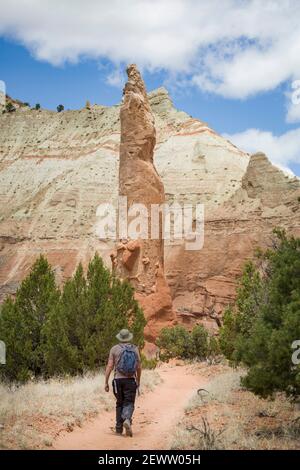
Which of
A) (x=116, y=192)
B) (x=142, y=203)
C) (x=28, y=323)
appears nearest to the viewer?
(x=28, y=323)

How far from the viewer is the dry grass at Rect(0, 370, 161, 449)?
25.8 ft

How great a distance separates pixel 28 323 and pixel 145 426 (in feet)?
23.6

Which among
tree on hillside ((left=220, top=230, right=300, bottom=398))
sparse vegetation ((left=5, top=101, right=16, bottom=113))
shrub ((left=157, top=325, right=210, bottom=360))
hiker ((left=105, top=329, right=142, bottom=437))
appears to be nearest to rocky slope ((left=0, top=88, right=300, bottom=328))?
sparse vegetation ((left=5, top=101, right=16, bottom=113))

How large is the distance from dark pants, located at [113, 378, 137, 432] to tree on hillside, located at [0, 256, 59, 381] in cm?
613

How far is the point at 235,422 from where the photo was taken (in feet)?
30.0

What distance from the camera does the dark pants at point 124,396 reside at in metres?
8.83

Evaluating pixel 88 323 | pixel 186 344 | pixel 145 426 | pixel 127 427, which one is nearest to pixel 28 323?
pixel 88 323

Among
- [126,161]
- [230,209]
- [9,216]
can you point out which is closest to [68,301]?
[126,161]

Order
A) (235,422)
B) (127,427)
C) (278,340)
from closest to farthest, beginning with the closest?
1. (278,340)
2. (127,427)
3. (235,422)

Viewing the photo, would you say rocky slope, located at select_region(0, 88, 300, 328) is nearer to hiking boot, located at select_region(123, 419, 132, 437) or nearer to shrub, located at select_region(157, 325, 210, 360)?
shrub, located at select_region(157, 325, 210, 360)

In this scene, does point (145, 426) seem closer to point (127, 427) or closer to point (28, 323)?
point (127, 427)

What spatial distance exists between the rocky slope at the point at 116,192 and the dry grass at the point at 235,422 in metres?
20.0

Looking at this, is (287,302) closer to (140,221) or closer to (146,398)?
(146,398)

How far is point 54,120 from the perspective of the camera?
222 feet
